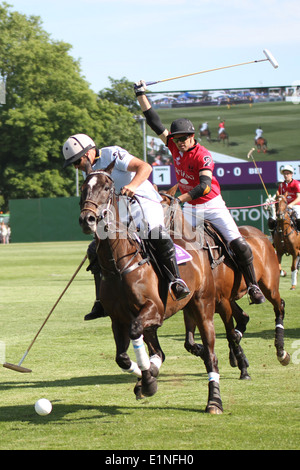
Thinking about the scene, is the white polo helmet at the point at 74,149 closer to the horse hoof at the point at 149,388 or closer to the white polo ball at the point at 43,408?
the horse hoof at the point at 149,388

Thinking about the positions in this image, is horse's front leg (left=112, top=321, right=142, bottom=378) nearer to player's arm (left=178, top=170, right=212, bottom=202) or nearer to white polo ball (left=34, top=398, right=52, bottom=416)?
white polo ball (left=34, top=398, right=52, bottom=416)

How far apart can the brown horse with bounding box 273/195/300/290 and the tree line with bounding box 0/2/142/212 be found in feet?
148

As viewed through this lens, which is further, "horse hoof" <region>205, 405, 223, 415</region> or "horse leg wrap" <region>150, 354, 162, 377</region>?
"horse leg wrap" <region>150, 354, 162, 377</region>

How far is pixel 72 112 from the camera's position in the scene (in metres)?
63.6

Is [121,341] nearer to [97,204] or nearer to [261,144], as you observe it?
[97,204]

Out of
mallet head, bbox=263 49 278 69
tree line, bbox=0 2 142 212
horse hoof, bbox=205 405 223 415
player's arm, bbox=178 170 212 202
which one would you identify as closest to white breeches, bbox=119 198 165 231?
player's arm, bbox=178 170 212 202

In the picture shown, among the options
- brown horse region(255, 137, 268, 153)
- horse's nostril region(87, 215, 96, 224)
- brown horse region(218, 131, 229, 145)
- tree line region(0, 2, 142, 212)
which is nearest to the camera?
horse's nostril region(87, 215, 96, 224)

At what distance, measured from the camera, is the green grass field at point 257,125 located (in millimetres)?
37156

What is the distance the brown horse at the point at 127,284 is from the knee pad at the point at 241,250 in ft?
4.41

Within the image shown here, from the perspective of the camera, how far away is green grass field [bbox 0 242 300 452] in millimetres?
5969

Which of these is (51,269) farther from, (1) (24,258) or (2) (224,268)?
(2) (224,268)

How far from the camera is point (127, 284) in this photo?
21.6 feet

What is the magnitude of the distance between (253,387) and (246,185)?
3097cm

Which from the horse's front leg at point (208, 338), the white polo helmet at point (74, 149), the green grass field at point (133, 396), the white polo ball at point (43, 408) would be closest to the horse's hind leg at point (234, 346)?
the green grass field at point (133, 396)
